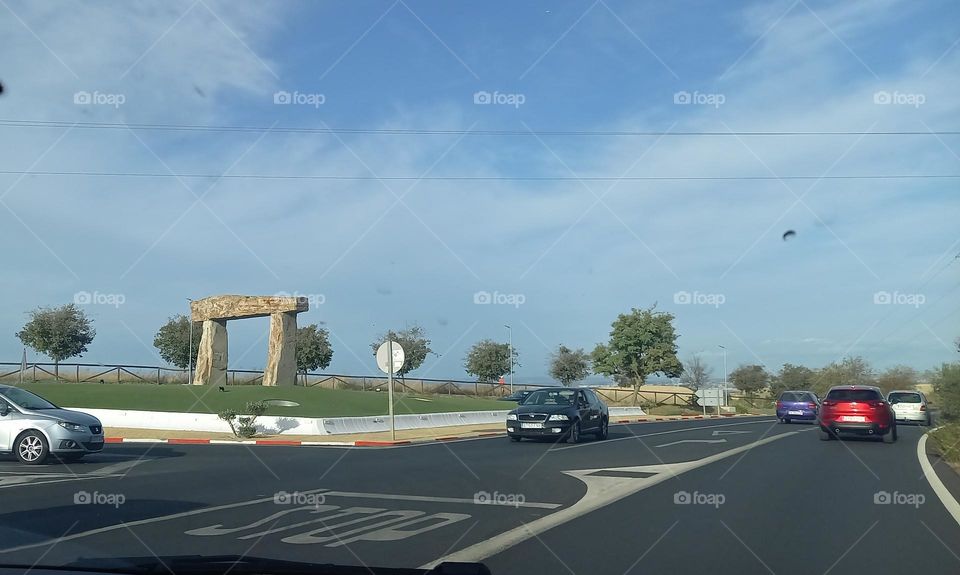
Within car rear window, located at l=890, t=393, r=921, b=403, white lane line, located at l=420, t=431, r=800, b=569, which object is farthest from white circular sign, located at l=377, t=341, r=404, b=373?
car rear window, located at l=890, t=393, r=921, b=403

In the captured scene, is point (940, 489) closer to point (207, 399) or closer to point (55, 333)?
point (207, 399)

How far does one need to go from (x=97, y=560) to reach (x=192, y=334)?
211ft

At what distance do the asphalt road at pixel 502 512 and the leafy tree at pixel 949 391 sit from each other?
Answer: 9246 mm

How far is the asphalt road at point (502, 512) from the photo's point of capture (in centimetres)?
748

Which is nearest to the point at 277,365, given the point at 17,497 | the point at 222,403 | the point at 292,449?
the point at 222,403

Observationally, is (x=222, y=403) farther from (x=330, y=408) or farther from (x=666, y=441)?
(x=666, y=441)

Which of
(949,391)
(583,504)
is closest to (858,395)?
(949,391)

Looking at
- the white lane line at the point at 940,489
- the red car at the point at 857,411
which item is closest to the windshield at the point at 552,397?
the red car at the point at 857,411

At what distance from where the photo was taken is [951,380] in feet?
86.1

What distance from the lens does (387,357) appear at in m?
23.5

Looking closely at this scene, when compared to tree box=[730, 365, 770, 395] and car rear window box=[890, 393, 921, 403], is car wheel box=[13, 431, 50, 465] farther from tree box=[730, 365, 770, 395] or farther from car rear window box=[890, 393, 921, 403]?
tree box=[730, 365, 770, 395]

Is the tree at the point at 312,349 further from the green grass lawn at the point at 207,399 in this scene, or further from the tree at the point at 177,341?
the green grass lawn at the point at 207,399

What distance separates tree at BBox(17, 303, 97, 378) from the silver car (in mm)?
44262

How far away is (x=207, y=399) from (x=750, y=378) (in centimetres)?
7129
